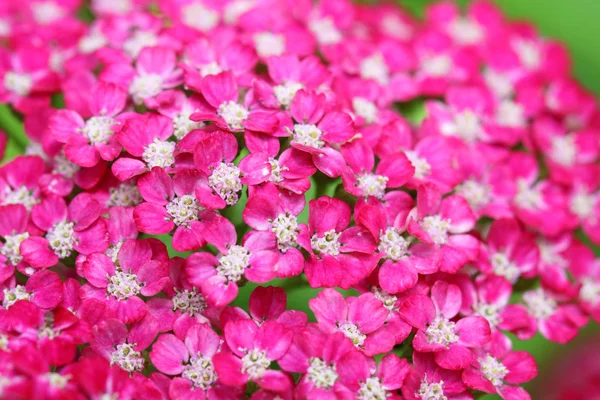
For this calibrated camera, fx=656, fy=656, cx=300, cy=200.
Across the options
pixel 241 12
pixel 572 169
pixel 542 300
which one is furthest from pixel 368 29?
pixel 542 300

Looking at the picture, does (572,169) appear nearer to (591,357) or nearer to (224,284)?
(591,357)

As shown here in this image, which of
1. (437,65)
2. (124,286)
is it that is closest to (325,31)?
(437,65)

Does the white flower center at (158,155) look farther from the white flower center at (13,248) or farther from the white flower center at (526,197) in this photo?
the white flower center at (526,197)

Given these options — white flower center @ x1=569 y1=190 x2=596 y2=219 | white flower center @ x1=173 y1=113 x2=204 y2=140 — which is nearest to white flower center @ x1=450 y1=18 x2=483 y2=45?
white flower center @ x1=569 y1=190 x2=596 y2=219

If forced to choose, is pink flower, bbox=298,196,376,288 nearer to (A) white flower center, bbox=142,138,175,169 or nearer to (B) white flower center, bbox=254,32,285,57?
(A) white flower center, bbox=142,138,175,169

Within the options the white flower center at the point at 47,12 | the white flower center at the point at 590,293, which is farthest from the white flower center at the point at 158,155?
the white flower center at the point at 590,293

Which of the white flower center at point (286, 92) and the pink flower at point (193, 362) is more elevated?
the white flower center at point (286, 92)

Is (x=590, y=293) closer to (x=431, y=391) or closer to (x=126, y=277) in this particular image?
(x=431, y=391)
